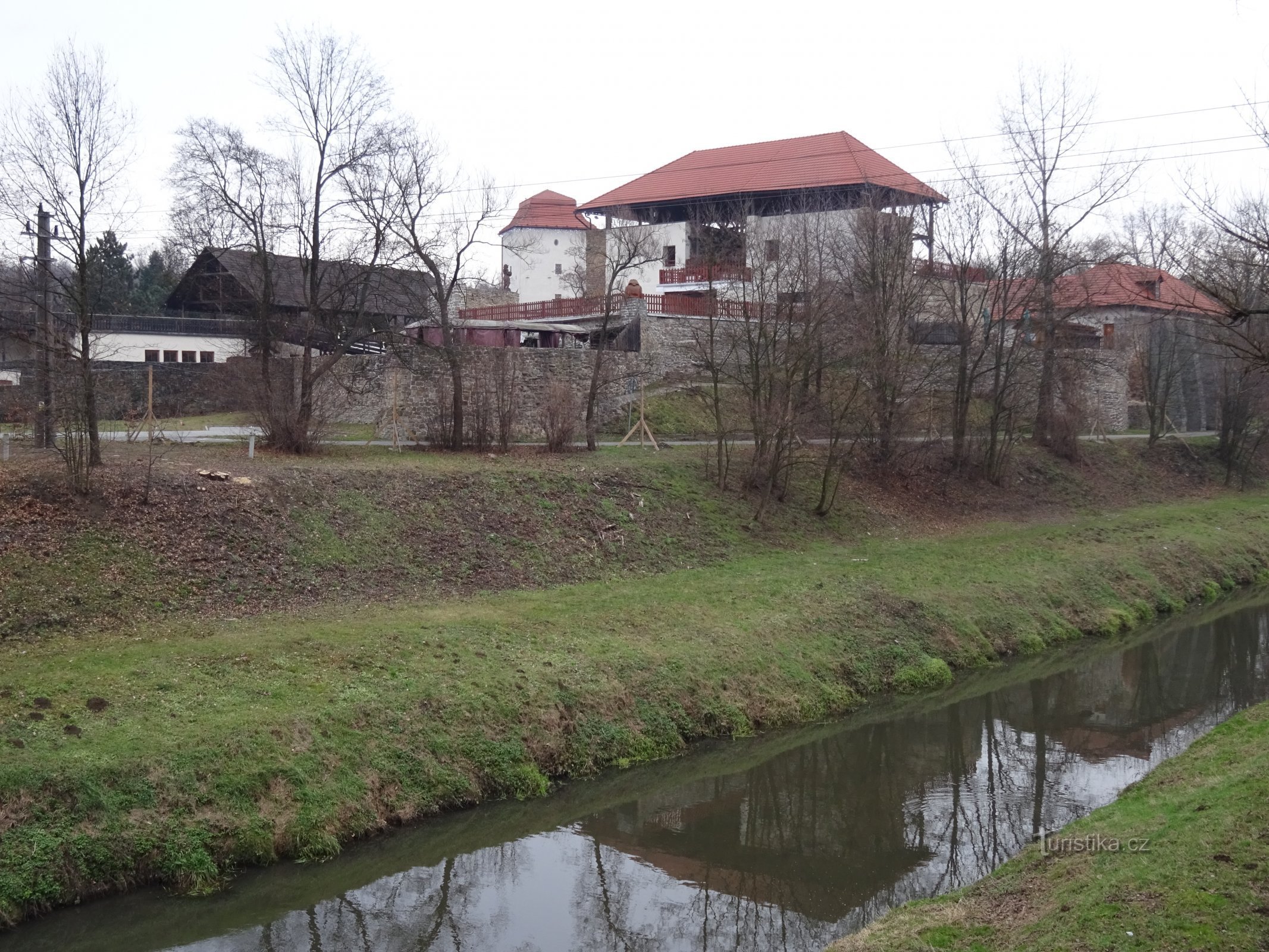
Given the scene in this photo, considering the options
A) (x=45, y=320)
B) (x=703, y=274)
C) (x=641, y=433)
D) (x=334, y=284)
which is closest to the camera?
(x=45, y=320)

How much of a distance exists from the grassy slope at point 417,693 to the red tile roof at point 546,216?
41237mm

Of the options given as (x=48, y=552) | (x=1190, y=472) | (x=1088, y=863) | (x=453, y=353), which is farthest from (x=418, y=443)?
(x=1190, y=472)

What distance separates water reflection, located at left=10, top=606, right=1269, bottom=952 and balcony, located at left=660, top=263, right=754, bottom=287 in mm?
13447

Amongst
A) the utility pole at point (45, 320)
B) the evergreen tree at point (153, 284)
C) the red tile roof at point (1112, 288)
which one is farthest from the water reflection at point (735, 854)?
the evergreen tree at point (153, 284)

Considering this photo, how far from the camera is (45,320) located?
54.6 ft

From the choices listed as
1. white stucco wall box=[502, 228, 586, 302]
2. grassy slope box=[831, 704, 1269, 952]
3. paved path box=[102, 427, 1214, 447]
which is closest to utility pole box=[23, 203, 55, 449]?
paved path box=[102, 427, 1214, 447]

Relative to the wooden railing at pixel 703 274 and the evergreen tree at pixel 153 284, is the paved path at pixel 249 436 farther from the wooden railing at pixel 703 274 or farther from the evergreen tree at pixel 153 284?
the evergreen tree at pixel 153 284

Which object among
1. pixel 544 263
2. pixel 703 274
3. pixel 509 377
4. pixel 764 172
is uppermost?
pixel 764 172

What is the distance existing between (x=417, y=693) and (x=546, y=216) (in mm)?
50549

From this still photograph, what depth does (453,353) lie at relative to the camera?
2573cm

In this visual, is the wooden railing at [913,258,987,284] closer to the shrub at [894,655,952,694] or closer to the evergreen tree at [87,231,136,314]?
the shrub at [894,655,952,694]

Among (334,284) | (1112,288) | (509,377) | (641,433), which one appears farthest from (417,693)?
(1112,288)

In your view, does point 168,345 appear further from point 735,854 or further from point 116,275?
point 735,854

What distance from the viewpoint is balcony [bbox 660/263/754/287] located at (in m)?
26.0
